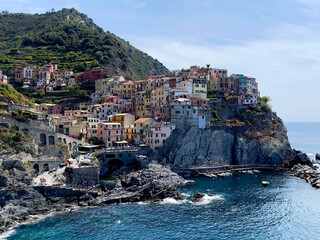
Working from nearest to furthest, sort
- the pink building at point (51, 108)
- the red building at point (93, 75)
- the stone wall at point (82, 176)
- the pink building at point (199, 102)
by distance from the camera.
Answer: the stone wall at point (82, 176)
the pink building at point (199, 102)
the pink building at point (51, 108)
the red building at point (93, 75)

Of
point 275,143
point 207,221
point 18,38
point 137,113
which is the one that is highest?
point 18,38

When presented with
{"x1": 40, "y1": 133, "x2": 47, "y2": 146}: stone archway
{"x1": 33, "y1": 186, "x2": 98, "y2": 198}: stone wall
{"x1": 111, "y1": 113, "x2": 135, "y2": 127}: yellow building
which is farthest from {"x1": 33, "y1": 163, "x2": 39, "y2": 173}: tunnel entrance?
{"x1": 111, "y1": 113, "x2": 135, "y2": 127}: yellow building

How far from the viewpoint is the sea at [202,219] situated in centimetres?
4603

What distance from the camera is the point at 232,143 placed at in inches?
3644

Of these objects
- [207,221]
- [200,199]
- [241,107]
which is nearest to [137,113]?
[241,107]

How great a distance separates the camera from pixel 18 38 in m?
190

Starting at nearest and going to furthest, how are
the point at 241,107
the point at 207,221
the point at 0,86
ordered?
the point at 207,221 < the point at 0,86 < the point at 241,107

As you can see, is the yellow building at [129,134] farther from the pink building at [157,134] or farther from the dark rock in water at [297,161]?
the dark rock in water at [297,161]

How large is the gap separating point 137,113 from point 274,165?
157ft

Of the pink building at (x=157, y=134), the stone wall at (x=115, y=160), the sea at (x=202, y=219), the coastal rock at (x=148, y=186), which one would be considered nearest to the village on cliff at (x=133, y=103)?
the pink building at (x=157, y=134)

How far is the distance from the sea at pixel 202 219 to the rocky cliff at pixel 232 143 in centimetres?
1867

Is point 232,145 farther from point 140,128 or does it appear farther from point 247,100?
point 140,128

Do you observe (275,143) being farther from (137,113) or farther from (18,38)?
(18,38)

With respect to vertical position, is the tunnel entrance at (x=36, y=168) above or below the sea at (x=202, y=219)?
above
